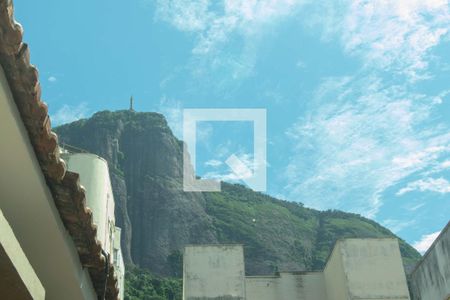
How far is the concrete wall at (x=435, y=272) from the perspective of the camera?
45.7ft

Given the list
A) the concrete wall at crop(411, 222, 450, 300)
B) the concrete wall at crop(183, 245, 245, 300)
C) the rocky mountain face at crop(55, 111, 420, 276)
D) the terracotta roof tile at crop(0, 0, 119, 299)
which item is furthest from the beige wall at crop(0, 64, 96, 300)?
the rocky mountain face at crop(55, 111, 420, 276)

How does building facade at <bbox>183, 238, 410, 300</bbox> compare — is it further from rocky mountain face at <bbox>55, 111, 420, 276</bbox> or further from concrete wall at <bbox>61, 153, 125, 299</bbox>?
rocky mountain face at <bbox>55, 111, 420, 276</bbox>

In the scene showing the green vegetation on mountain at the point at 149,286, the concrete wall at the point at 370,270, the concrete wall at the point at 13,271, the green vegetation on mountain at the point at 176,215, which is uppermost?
the green vegetation on mountain at the point at 176,215

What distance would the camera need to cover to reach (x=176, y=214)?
76.1 meters

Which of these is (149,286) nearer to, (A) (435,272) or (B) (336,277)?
(B) (336,277)

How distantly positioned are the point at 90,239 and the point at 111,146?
253ft

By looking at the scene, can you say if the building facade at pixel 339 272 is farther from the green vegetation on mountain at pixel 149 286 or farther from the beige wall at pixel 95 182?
the green vegetation on mountain at pixel 149 286

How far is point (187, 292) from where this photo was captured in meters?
21.9

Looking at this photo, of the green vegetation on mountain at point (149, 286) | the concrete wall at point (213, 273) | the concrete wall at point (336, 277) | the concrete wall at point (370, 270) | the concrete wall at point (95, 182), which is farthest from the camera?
the green vegetation on mountain at point (149, 286)

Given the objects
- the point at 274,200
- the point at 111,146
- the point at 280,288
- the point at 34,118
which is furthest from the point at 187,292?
the point at 274,200

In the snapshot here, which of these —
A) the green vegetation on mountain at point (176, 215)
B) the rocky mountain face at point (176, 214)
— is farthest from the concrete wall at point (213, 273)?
the rocky mountain face at point (176, 214)

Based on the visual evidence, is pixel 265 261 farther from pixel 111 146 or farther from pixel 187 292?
pixel 187 292

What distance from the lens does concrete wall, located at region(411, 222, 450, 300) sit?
45.7ft

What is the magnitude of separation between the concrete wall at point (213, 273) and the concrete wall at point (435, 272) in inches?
285
